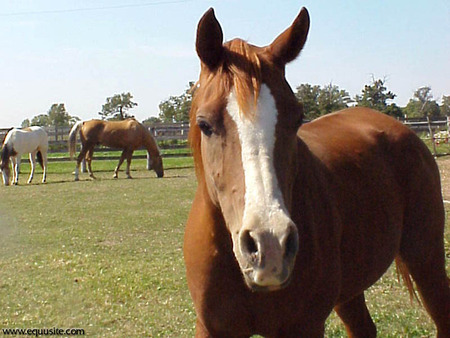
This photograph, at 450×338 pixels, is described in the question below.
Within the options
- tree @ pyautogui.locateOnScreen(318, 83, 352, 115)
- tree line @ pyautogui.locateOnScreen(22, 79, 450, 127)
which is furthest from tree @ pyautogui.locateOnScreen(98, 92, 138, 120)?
tree @ pyautogui.locateOnScreen(318, 83, 352, 115)

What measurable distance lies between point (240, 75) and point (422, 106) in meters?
58.9

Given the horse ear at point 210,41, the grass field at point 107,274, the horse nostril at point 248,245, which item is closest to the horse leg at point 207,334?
the horse nostril at point 248,245

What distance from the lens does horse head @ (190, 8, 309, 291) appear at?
180 centimetres

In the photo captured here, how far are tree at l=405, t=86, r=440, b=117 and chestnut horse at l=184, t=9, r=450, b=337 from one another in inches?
1929

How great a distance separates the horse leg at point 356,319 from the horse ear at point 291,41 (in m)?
1.92

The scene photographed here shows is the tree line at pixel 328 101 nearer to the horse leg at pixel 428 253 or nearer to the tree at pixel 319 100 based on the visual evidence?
the tree at pixel 319 100

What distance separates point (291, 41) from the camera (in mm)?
2367

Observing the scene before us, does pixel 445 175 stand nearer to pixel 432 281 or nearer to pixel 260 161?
pixel 432 281

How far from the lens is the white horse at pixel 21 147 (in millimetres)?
17297

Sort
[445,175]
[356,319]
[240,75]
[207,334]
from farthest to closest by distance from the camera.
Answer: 1. [445,175]
2. [356,319]
3. [207,334]
4. [240,75]

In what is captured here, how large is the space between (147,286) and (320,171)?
124 inches

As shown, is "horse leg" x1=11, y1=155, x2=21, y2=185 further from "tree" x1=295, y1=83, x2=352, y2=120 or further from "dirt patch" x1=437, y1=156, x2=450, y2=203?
"dirt patch" x1=437, y1=156, x2=450, y2=203

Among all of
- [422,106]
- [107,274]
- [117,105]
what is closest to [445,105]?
[422,106]

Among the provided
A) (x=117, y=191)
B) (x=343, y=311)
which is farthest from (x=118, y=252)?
(x=117, y=191)
